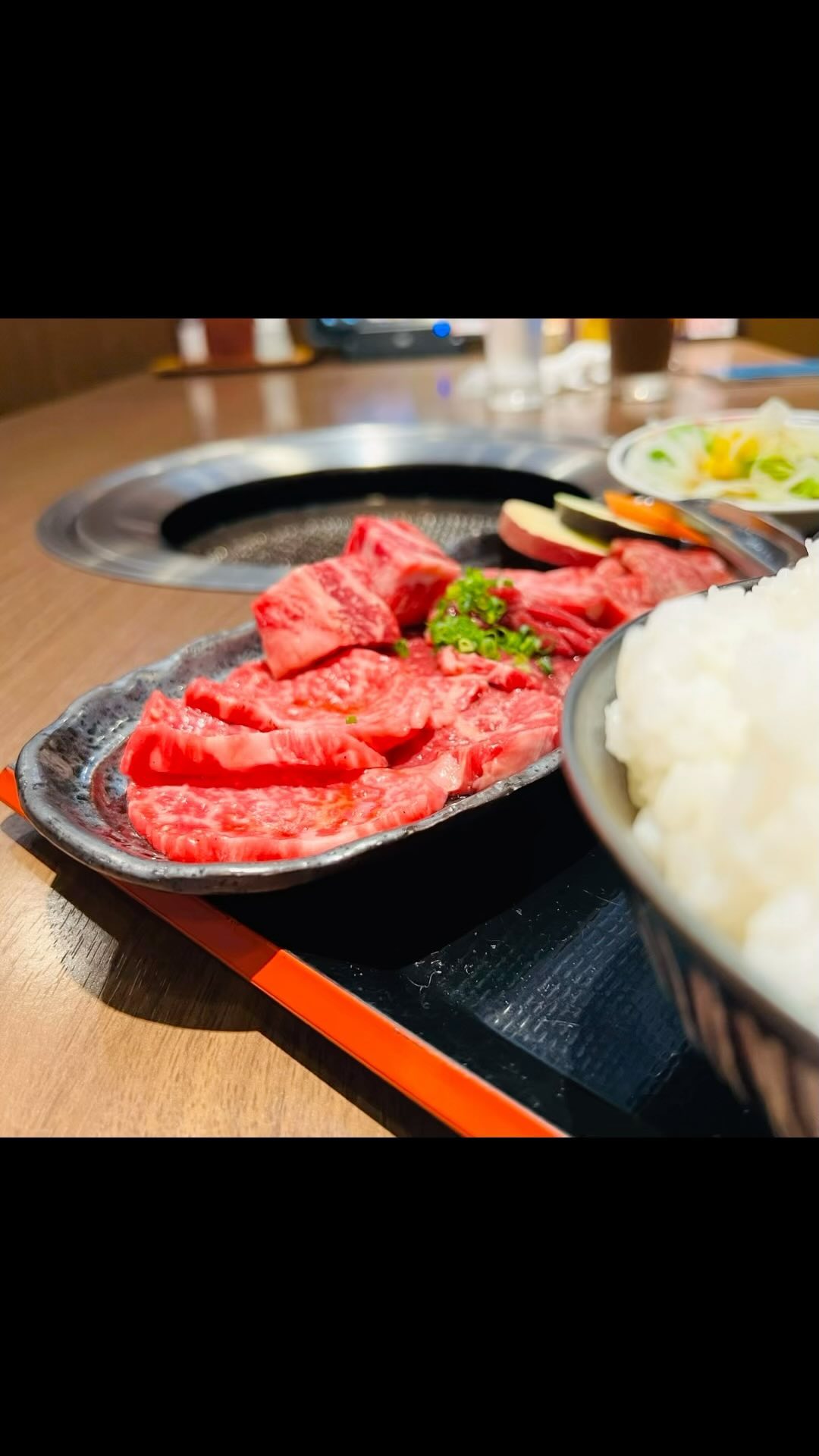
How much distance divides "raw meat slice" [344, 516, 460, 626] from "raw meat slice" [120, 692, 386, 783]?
451 millimetres

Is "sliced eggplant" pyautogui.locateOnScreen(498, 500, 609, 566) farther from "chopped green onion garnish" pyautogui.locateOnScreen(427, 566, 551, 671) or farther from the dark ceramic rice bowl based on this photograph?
the dark ceramic rice bowl

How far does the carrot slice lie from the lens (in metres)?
1.83

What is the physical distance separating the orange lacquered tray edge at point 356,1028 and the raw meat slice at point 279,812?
70mm

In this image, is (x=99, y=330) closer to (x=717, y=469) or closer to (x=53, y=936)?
(x=717, y=469)

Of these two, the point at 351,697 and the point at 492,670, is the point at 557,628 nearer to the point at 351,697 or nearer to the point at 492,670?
the point at 492,670

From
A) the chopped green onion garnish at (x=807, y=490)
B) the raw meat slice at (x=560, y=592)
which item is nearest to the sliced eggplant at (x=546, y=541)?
the raw meat slice at (x=560, y=592)

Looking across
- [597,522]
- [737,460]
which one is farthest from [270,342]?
[597,522]

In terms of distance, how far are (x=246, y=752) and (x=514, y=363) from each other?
293cm

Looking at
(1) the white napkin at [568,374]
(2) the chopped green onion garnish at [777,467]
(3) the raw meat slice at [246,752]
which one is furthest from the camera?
(1) the white napkin at [568,374]

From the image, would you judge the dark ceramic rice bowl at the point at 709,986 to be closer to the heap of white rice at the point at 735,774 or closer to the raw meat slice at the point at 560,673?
the heap of white rice at the point at 735,774

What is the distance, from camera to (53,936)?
3.84ft

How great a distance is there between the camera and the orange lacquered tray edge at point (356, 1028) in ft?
2.76

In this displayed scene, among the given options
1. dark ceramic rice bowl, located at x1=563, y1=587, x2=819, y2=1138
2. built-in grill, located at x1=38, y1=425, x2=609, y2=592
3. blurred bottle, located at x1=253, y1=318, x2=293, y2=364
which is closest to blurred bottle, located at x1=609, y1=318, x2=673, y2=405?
built-in grill, located at x1=38, y1=425, x2=609, y2=592

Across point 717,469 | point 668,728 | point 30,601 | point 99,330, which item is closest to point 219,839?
point 668,728
